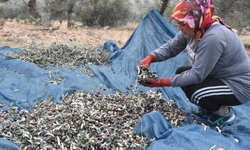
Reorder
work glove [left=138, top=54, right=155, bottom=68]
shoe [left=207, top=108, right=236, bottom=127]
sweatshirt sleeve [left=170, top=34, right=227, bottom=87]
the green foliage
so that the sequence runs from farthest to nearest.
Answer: the green foliage → work glove [left=138, top=54, right=155, bottom=68] → shoe [left=207, top=108, right=236, bottom=127] → sweatshirt sleeve [left=170, top=34, right=227, bottom=87]

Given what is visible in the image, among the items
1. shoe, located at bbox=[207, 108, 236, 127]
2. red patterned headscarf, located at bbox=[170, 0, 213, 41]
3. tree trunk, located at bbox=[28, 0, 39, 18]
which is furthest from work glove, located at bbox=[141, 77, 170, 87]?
tree trunk, located at bbox=[28, 0, 39, 18]

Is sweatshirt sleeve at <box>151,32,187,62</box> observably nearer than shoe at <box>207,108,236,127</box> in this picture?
No

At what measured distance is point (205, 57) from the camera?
214 cm

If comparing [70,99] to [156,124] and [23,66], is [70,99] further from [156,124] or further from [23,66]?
[23,66]

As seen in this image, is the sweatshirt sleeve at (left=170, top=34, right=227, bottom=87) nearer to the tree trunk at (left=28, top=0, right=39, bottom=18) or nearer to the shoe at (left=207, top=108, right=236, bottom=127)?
the shoe at (left=207, top=108, right=236, bottom=127)

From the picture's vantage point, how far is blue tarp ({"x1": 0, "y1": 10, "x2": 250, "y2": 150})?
211 cm

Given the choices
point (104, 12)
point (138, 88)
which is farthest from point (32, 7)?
point (138, 88)

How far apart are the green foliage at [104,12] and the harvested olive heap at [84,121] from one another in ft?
41.8

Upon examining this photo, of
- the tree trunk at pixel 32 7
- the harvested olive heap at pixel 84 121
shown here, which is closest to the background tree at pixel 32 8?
the tree trunk at pixel 32 7

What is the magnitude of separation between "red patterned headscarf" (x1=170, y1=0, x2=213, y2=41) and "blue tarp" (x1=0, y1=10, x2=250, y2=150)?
913mm

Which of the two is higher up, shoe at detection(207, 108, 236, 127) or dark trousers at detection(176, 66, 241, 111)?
dark trousers at detection(176, 66, 241, 111)

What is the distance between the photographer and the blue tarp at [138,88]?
6.91ft

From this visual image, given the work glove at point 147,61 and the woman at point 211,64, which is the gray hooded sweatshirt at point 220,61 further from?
the work glove at point 147,61

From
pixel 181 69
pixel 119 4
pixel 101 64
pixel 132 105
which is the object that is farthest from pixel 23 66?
pixel 119 4
